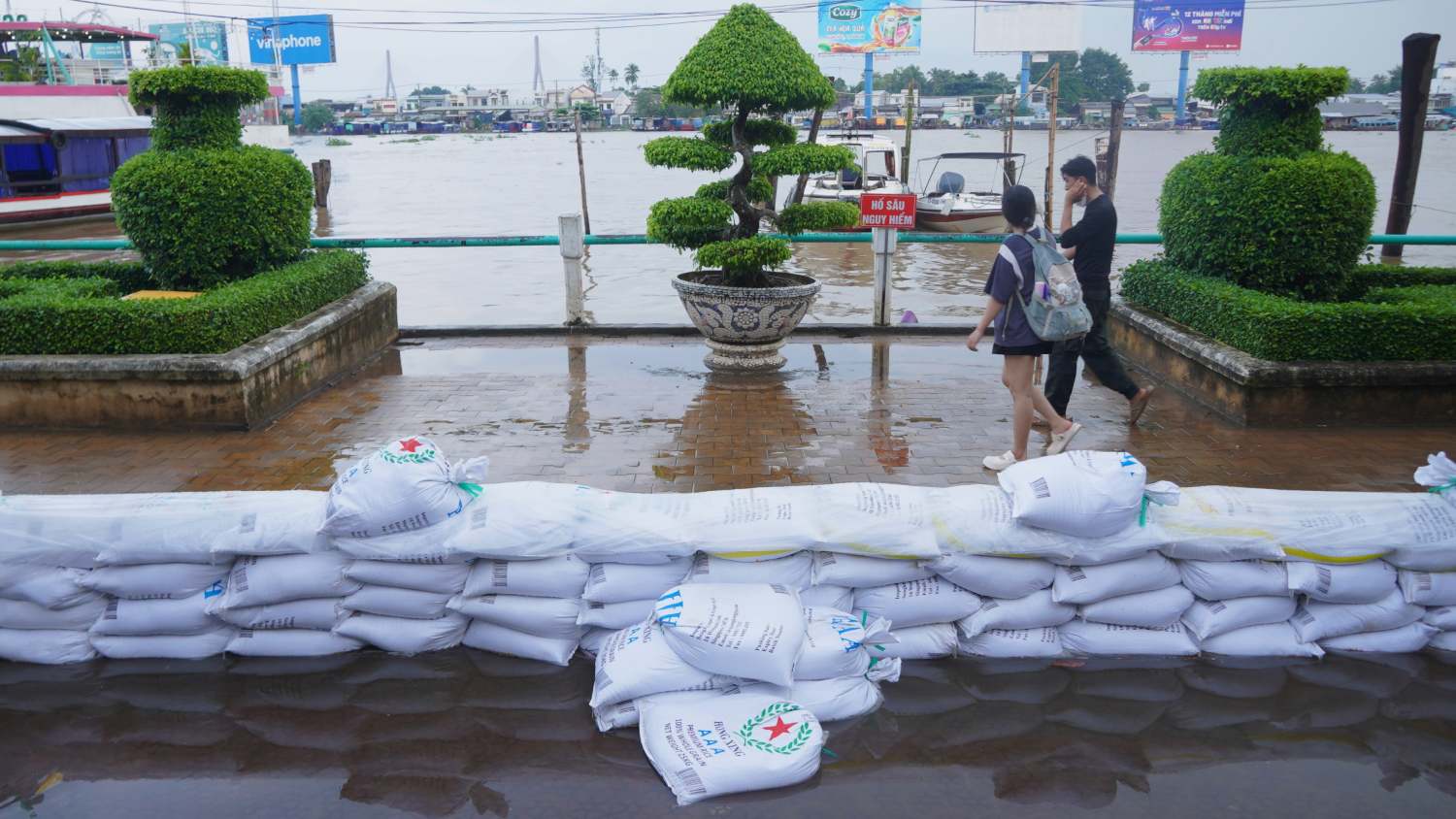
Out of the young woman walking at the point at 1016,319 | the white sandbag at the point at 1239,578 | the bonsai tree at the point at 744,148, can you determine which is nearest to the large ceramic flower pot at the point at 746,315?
the bonsai tree at the point at 744,148

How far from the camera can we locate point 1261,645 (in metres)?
3.84

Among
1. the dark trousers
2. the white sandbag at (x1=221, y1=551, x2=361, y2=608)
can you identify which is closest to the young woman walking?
the dark trousers

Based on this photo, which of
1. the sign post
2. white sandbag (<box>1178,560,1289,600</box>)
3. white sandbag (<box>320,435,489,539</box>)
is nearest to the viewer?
white sandbag (<box>320,435,489,539</box>)

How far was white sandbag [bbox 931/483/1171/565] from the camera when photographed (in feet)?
12.4

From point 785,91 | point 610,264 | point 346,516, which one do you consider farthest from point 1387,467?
point 610,264

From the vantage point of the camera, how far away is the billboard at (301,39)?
70062 millimetres

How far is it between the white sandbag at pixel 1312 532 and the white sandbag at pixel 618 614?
1.85 m

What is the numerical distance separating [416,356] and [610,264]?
9277 millimetres

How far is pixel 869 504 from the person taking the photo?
3836 millimetres

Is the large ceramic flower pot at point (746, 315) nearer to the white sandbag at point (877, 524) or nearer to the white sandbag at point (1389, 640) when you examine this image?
the white sandbag at point (877, 524)

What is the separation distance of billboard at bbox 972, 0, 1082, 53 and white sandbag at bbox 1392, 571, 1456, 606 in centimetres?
7051

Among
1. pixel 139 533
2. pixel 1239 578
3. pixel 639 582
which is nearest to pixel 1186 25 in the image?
pixel 1239 578

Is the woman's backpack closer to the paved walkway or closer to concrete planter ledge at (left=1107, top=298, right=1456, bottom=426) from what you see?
the paved walkway

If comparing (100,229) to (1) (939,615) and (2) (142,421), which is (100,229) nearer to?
(2) (142,421)
